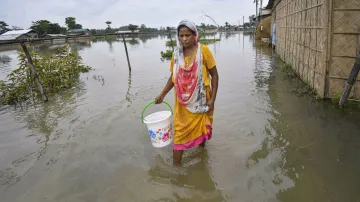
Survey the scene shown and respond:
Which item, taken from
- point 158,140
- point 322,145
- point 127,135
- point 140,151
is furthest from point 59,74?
point 322,145

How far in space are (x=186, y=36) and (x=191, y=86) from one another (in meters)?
0.52

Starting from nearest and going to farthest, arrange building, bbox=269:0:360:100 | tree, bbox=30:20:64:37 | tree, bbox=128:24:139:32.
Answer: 1. building, bbox=269:0:360:100
2. tree, bbox=30:20:64:37
3. tree, bbox=128:24:139:32

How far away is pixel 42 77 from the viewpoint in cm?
725

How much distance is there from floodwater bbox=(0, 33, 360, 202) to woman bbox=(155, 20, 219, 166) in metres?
0.47

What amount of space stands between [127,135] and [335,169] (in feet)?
9.45

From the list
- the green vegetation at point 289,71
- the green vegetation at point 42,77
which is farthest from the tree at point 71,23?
the green vegetation at point 289,71

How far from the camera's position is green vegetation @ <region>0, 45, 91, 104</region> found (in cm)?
650

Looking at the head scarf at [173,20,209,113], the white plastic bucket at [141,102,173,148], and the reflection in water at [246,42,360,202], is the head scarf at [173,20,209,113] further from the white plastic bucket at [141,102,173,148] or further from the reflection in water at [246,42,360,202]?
the reflection in water at [246,42,360,202]

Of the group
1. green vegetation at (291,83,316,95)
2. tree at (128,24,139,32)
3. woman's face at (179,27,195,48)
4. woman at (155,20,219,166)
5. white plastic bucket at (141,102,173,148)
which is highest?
tree at (128,24,139,32)

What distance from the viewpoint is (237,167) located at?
2.99 meters

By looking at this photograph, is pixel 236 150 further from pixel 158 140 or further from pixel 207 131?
pixel 158 140

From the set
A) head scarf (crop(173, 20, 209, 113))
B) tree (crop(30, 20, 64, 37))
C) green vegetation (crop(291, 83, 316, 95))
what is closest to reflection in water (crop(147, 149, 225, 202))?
head scarf (crop(173, 20, 209, 113))

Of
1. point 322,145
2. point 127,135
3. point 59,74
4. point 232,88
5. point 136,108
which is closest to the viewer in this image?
point 322,145

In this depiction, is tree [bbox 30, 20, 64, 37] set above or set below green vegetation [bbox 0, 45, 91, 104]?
above
